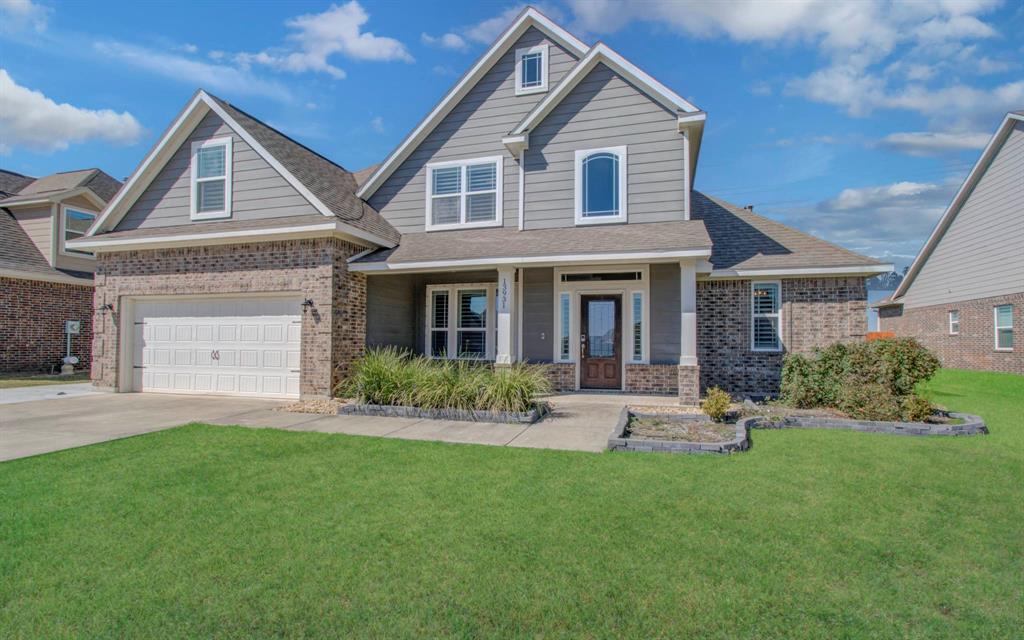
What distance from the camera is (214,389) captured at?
12141 millimetres

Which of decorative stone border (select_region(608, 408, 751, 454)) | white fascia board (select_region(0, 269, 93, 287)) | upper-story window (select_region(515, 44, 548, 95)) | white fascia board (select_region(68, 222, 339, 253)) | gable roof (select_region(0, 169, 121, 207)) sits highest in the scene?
upper-story window (select_region(515, 44, 548, 95))

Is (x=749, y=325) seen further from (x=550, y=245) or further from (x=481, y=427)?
(x=481, y=427)

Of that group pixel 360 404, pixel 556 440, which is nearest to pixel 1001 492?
pixel 556 440

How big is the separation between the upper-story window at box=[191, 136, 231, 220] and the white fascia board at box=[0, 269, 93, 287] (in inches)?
313

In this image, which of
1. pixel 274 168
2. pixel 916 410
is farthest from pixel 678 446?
pixel 274 168

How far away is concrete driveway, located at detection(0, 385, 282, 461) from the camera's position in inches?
277

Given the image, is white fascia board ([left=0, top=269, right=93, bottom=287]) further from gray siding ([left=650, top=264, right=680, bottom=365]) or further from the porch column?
the porch column

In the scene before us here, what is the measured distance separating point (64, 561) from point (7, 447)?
181 inches

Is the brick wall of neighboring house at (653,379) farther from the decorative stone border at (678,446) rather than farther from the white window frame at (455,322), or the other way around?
the decorative stone border at (678,446)

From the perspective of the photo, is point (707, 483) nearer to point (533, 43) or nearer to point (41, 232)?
point (533, 43)

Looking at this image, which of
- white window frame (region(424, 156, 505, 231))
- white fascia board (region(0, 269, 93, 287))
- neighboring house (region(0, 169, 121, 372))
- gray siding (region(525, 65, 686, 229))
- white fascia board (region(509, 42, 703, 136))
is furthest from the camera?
neighboring house (region(0, 169, 121, 372))

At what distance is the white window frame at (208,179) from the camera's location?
40.0 ft

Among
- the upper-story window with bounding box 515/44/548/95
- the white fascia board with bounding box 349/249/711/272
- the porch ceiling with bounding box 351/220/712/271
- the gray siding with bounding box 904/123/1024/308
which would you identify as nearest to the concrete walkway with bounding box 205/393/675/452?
A: the white fascia board with bounding box 349/249/711/272

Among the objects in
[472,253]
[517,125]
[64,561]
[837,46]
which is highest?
[837,46]
